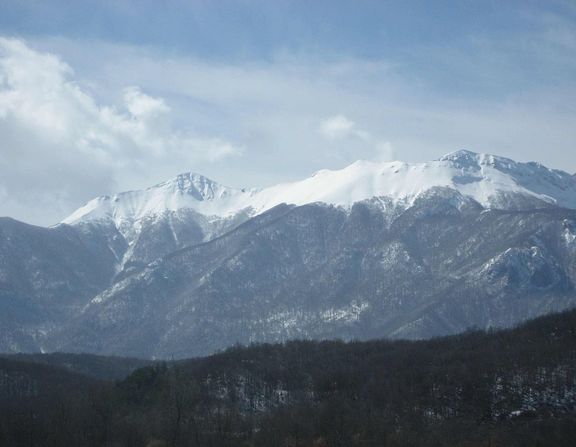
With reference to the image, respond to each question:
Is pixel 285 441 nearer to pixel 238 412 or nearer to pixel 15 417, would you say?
pixel 238 412

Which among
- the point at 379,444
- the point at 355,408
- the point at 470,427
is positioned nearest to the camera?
the point at 379,444

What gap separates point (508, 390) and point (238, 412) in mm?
59074

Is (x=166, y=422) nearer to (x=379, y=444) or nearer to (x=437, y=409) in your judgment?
(x=379, y=444)

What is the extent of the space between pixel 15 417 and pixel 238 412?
1949 inches

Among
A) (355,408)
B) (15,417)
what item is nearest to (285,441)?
(355,408)

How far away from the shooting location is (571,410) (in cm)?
17962

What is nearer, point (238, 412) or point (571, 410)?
point (571, 410)

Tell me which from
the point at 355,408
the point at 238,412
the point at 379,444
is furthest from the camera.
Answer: the point at 238,412

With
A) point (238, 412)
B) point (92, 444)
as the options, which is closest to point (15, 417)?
point (92, 444)

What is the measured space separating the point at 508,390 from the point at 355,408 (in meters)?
34.2

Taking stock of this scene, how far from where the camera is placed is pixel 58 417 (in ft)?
567

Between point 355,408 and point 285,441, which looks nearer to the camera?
point 285,441

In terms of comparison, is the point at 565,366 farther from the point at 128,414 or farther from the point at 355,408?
the point at 128,414

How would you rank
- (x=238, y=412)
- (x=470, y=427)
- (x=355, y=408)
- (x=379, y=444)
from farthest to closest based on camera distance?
(x=238, y=412) → (x=355, y=408) → (x=470, y=427) → (x=379, y=444)
